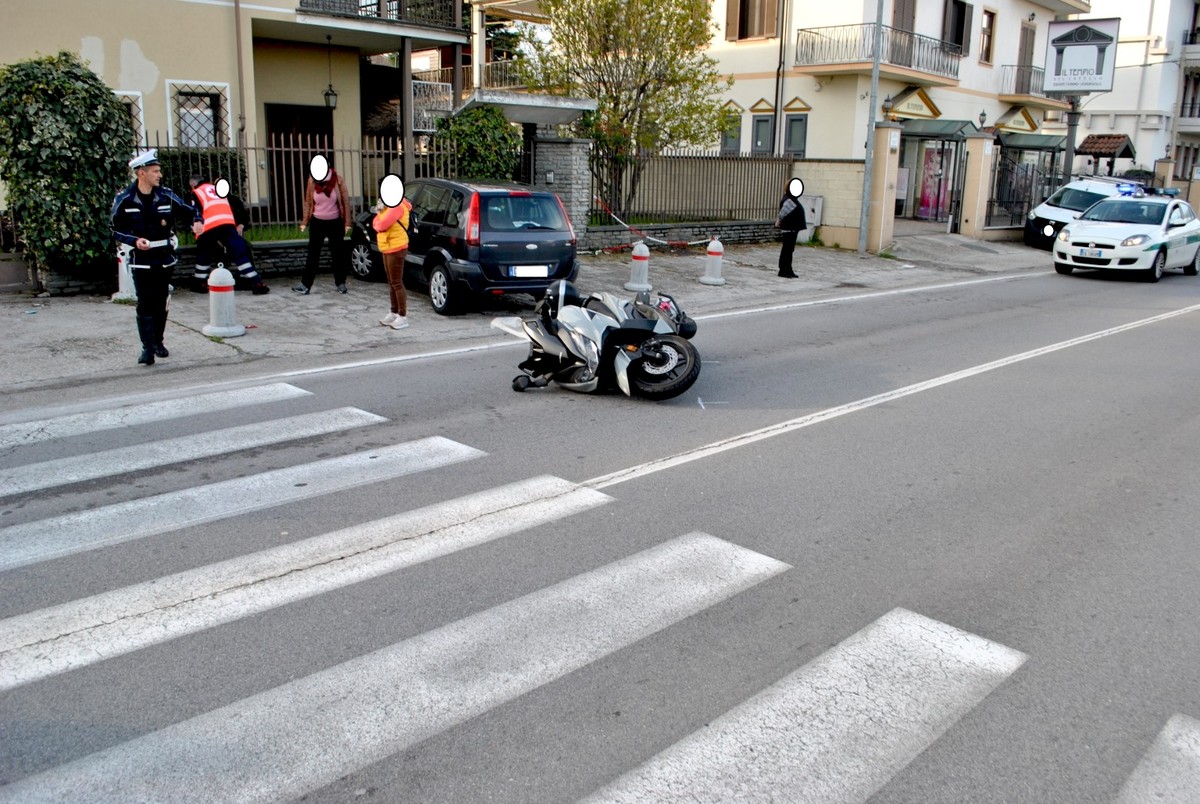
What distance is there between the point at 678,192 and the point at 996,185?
1201cm

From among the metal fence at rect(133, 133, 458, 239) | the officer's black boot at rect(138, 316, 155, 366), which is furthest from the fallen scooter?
the metal fence at rect(133, 133, 458, 239)

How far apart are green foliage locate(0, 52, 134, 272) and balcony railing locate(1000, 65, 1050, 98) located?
31.0 meters

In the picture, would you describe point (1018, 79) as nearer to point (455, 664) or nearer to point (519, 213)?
point (519, 213)

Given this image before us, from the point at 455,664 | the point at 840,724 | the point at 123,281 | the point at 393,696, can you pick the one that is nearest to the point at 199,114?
the point at 123,281

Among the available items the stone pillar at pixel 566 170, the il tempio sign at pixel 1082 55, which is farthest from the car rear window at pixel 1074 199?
the stone pillar at pixel 566 170

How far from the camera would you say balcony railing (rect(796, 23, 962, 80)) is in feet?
91.0

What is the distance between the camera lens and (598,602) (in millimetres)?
4629

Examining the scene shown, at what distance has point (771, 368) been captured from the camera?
1010cm

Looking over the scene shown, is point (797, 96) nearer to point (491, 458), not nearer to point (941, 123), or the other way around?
point (941, 123)

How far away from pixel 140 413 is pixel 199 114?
1237 centimetres

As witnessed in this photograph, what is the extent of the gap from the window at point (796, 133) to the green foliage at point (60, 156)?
2189 cm

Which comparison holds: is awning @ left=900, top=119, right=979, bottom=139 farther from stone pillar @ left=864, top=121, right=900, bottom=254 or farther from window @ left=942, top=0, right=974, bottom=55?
stone pillar @ left=864, top=121, right=900, bottom=254

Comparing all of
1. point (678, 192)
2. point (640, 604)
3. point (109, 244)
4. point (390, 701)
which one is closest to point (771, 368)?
point (640, 604)

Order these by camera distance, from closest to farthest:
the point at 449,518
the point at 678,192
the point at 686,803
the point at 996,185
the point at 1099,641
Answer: the point at 686,803, the point at 1099,641, the point at 449,518, the point at 678,192, the point at 996,185
